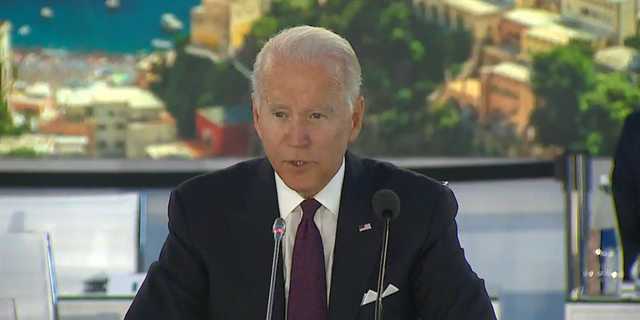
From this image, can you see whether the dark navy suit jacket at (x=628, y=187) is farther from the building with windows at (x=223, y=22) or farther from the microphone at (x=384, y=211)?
the building with windows at (x=223, y=22)

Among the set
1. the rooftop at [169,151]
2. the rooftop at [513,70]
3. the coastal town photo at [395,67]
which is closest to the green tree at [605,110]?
the coastal town photo at [395,67]

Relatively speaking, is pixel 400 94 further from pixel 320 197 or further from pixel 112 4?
pixel 320 197

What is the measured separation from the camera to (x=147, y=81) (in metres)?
5.44

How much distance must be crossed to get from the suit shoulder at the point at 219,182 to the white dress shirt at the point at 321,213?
9cm

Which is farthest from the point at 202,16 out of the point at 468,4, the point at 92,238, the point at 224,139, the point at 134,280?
the point at 134,280

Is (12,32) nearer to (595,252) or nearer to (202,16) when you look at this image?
(202,16)

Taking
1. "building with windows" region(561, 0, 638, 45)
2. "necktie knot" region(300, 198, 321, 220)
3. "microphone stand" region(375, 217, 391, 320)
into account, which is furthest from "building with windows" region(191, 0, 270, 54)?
"microphone stand" region(375, 217, 391, 320)

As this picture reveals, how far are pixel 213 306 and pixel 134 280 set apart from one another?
149 centimetres

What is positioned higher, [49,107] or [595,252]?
[49,107]

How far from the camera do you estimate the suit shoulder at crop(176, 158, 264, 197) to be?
1.87m

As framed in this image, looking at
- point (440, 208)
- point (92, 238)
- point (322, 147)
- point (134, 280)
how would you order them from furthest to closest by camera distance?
point (92, 238)
point (134, 280)
point (440, 208)
point (322, 147)

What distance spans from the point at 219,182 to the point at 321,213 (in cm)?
20

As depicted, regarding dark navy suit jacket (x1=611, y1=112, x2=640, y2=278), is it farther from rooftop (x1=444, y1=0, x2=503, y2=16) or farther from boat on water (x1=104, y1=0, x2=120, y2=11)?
boat on water (x1=104, y1=0, x2=120, y2=11)

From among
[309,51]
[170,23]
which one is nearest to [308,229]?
[309,51]
